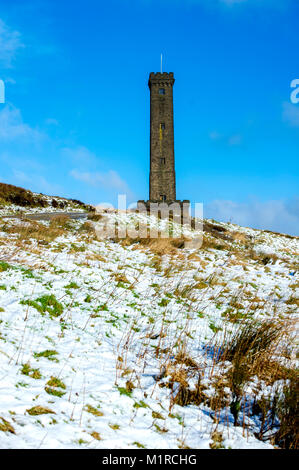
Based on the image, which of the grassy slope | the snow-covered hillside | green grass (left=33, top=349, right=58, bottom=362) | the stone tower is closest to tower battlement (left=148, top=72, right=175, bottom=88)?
the stone tower

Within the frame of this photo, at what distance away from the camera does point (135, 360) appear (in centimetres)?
427

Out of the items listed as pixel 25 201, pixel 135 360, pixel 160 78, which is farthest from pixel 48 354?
pixel 160 78

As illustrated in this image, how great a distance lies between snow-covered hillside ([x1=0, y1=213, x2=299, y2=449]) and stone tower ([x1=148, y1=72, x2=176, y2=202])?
2878 centimetres

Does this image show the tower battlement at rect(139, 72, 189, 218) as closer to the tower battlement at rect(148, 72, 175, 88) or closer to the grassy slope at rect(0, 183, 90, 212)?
the tower battlement at rect(148, 72, 175, 88)

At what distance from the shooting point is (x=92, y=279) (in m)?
7.46

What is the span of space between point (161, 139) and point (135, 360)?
3591cm

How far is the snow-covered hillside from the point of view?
2822 millimetres

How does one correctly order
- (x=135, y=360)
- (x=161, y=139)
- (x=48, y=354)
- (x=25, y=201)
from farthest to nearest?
(x=161, y=139)
(x=25, y=201)
(x=135, y=360)
(x=48, y=354)

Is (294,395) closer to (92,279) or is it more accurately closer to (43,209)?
(92,279)

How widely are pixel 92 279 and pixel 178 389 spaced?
432cm

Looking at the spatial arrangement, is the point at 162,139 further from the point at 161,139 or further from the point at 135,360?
the point at 135,360

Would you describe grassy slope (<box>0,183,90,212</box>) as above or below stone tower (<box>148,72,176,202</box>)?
below
